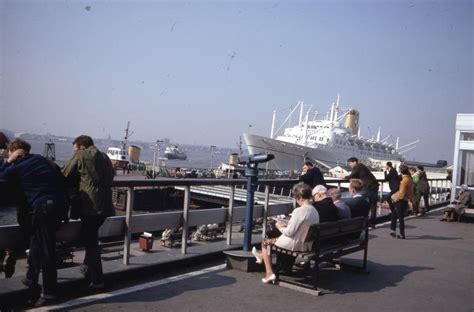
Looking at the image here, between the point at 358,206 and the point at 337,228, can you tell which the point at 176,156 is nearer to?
the point at 358,206

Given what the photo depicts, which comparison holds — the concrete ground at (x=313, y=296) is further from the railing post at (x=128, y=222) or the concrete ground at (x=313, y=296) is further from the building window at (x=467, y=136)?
the building window at (x=467, y=136)

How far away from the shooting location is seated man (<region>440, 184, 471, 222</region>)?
13898mm

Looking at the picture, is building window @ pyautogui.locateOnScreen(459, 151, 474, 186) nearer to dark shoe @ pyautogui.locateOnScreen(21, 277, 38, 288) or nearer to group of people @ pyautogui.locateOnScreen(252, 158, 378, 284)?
group of people @ pyautogui.locateOnScreen(252, 158, 378, 284)

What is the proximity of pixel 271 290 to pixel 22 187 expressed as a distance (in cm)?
300

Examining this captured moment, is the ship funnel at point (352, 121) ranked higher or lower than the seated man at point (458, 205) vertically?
higher

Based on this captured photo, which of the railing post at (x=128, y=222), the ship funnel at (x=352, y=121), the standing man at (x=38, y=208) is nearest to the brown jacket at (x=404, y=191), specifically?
the railing post at (x=128, y=222)

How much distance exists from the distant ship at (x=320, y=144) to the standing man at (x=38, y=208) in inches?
2515

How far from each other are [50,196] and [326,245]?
3499mm

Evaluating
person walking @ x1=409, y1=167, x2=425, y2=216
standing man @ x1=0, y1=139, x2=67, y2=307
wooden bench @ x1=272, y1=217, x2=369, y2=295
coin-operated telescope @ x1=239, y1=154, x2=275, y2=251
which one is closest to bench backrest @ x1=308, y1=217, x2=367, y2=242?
wooden bench @ x1=272, y1=217, x2=369, y2=295

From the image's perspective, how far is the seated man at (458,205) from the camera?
45.6 ft

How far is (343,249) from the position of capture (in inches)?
255

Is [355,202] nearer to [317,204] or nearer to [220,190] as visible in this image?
[317,204]

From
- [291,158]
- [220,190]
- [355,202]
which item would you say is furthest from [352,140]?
[355,202]

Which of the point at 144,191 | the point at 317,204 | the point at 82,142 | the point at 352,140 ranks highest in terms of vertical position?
the point at 352,140
